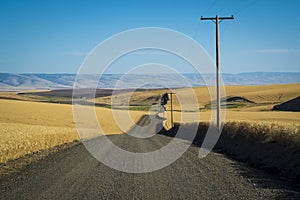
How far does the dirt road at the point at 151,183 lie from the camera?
8898mm

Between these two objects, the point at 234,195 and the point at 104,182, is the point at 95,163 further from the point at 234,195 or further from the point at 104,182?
the point at 234,195

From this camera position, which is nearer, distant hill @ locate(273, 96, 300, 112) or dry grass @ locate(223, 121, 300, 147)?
dry grass @ locate(223, 121, 300, 147)

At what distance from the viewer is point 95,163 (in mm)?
14867

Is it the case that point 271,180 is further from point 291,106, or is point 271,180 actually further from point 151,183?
point 291,106

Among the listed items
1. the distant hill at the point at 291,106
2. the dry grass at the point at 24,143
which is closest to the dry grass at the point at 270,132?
the dry grass at the point at 24,143

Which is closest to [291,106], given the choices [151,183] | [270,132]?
[270,132]

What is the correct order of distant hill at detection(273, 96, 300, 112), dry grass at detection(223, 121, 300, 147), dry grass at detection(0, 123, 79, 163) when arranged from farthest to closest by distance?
distant hill at detection(273, 96, 300, 112), dry grass at detection(0, 123, 79, 163), dry grass at detection(223, 121, 300, 147)

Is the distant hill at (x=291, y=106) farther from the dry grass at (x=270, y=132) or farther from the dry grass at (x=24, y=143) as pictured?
the dry grass at (x=24, y=143)

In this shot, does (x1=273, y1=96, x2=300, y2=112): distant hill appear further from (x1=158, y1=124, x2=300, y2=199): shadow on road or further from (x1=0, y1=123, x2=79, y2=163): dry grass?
(x1=158, y1=124, x2=300, y2=199): shadow on road

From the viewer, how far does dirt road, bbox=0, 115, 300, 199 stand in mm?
8898

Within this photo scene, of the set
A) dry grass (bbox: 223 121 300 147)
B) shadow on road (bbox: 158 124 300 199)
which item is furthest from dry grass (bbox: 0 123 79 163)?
dry grass (bbox: 223 121 300 147)

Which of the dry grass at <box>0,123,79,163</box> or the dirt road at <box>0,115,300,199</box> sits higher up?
the dirt road at <box>0,115,300,199</box>

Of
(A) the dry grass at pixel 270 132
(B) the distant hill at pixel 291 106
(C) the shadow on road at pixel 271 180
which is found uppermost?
(A) the dry grass at pixel 270 132

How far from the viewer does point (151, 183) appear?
10.4 metres
